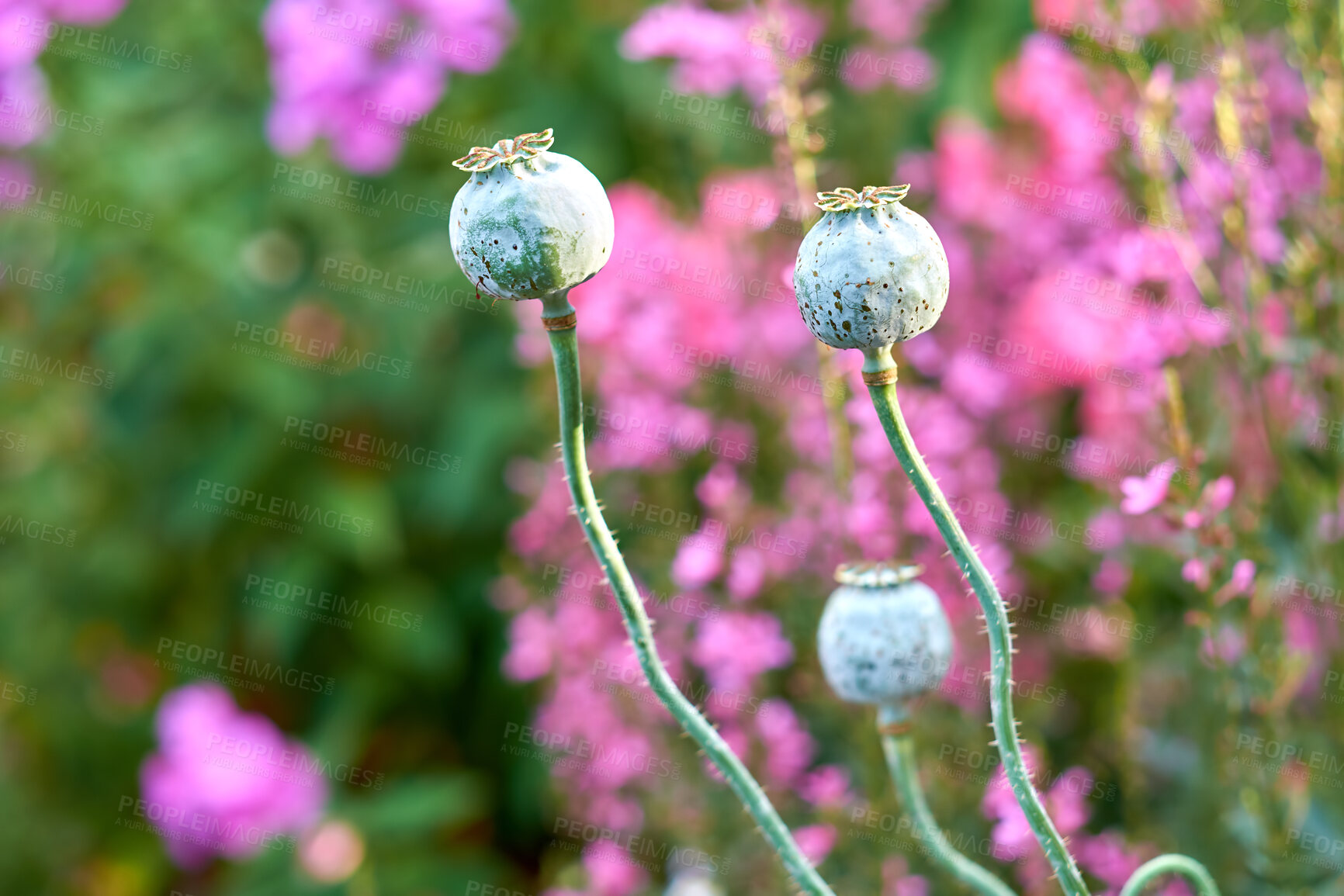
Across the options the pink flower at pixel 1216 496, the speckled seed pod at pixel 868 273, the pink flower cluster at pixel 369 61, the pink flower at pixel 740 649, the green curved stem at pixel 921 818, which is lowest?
the pink flower at pixel 740 649

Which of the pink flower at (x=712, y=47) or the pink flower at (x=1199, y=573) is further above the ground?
the pink flower at (x=712, y=47)

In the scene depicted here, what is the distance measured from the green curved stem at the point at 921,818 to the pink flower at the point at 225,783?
127 centimetres

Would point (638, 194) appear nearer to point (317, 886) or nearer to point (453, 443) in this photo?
point (453, 443)

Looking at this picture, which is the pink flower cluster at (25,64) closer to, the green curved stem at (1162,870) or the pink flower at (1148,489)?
the pink flower at (1148,489)

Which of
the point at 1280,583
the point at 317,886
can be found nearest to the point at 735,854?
the point at 1280,583

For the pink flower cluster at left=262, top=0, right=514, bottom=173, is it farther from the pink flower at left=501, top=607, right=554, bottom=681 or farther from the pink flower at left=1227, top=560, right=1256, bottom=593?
the pink flower at left=1227, top=560, right=1256, bottom=593

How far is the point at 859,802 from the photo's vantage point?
3.65 ft

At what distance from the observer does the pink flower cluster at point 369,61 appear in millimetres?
1840

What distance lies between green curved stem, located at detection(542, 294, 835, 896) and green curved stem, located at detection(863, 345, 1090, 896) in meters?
0.09

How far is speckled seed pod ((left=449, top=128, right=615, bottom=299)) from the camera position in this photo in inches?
18.7

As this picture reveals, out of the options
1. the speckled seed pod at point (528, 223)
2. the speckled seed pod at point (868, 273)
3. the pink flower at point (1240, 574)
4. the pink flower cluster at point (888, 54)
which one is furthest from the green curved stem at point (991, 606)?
the pink flower cluster at point (888, 54)

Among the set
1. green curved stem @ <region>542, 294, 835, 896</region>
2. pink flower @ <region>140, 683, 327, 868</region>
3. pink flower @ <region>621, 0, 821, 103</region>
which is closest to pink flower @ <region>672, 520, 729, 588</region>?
pink flower @ <region>621, 0, 821, 103</region>

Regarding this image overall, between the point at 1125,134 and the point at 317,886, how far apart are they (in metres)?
1.32

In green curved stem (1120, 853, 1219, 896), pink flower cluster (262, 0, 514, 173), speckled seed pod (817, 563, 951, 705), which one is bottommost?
green curved stem (1120, 853, 1219, 896)
